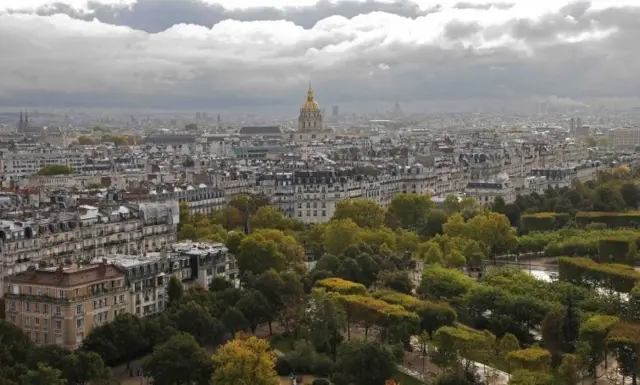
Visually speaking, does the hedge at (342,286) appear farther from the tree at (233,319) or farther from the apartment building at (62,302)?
the apartment building at (62,302)

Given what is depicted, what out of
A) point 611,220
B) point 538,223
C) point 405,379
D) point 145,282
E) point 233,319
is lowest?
point 405,379

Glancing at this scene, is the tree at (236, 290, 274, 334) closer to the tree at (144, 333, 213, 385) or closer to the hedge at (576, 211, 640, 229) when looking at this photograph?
the tree at (144, 333, 213, 385)

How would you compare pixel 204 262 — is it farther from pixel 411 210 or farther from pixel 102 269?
pixel 411 210

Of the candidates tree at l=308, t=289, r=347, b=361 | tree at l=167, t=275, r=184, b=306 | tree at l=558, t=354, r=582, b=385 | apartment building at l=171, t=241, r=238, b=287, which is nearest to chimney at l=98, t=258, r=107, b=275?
tree at l=167, t=275, r=184, b=306

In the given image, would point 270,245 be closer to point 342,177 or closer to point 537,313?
point 537,313

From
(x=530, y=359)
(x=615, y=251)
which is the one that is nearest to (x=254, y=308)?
(x=530, y=359)
